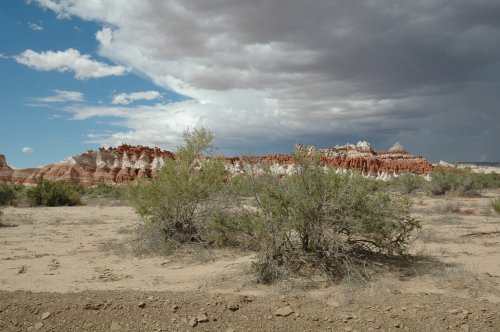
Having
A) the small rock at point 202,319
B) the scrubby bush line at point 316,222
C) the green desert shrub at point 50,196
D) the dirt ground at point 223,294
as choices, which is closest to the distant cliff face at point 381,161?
the green desert shrub at point 50,196

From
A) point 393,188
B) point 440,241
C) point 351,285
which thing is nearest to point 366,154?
point 393,188

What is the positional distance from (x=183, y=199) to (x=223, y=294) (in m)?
4.42

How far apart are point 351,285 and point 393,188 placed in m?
28.0

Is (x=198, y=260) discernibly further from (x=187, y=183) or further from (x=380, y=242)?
(x=380, y=242)

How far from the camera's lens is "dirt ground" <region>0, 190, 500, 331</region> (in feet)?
18.9

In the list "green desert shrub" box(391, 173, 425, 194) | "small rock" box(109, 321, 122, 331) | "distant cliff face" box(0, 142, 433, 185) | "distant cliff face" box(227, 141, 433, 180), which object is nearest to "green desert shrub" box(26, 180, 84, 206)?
"distant cliff face" box(227, 141, 433, 180)

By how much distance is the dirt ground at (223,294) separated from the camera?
5762mm

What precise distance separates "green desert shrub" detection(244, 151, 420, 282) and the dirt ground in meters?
0.47

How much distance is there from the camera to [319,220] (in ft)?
25.2

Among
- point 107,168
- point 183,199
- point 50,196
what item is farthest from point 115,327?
point 107,168

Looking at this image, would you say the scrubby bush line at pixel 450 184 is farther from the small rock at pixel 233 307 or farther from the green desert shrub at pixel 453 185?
the small rock at pixel 233 307

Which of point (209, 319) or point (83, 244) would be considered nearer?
point (209, 319)

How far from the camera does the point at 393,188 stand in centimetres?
3312

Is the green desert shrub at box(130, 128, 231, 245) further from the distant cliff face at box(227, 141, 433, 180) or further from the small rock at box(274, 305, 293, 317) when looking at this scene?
the distant cliff face at box(227, 141, 433, 180)
